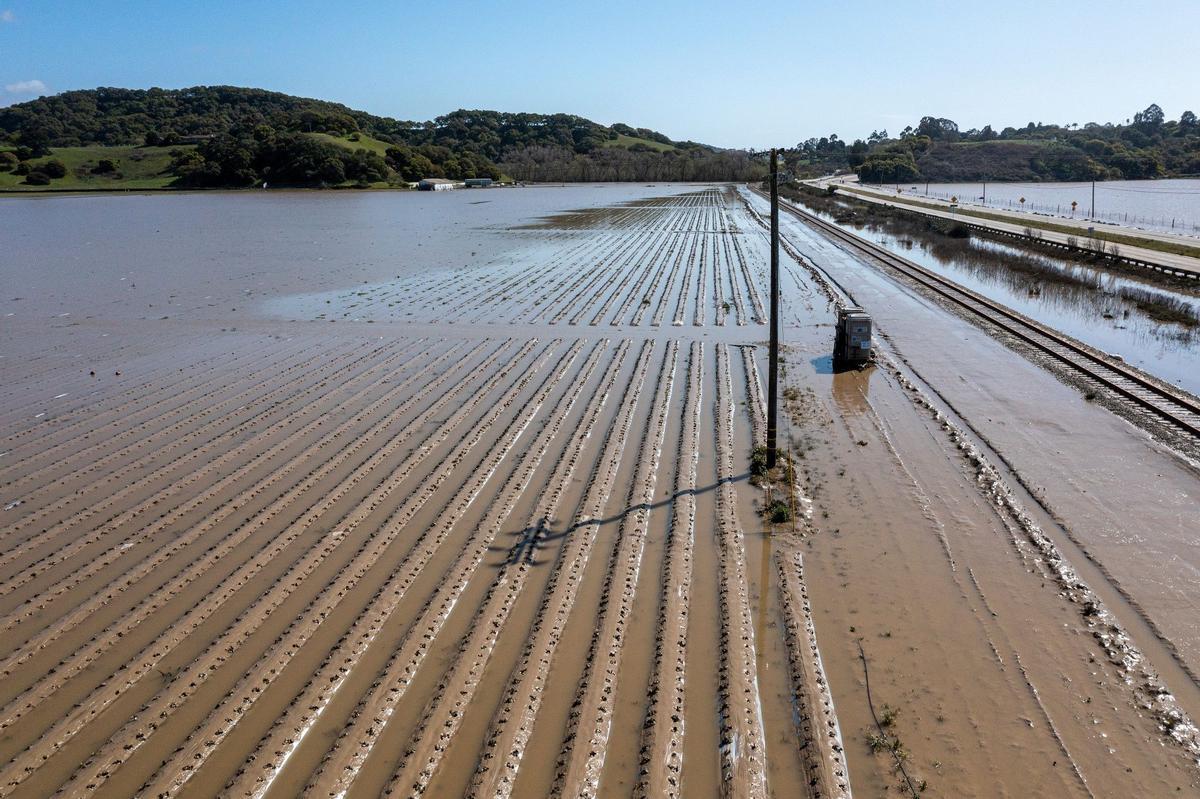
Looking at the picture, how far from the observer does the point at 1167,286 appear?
102 ft

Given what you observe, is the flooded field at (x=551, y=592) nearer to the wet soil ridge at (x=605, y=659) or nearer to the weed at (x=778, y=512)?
the wet soil ridge at (x=605, y=659)

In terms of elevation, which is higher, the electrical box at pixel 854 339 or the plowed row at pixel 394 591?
the electrical box at pixel 854 339

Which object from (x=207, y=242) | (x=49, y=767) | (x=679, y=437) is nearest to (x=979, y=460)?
(x=679, y=437)

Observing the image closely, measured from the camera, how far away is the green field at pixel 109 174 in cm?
12838

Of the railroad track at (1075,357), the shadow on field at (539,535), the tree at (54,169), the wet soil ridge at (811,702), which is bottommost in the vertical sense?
the wet soil ridge at (811,702)

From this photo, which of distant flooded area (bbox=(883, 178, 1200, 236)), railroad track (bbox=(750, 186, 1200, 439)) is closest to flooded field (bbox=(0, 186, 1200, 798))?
railroad track (bbox=(750, 186, 1200, 439))

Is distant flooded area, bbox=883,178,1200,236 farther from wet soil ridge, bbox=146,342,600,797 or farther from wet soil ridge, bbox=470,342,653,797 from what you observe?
wet soil ridge, bbox=146,342,600,797

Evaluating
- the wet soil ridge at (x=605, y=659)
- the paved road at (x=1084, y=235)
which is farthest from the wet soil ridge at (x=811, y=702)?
the paved road at (x=1084, y=235)

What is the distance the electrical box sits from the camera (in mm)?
19641

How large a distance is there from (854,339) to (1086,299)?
15.6 meters

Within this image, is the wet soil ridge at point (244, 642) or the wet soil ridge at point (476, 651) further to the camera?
the wet soil ridge at point (244, 642)

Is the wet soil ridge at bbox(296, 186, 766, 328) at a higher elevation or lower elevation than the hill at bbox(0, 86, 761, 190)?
lower

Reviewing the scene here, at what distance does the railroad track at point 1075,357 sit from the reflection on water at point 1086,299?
0.95m

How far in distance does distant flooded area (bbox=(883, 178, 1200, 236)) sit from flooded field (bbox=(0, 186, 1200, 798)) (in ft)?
180
